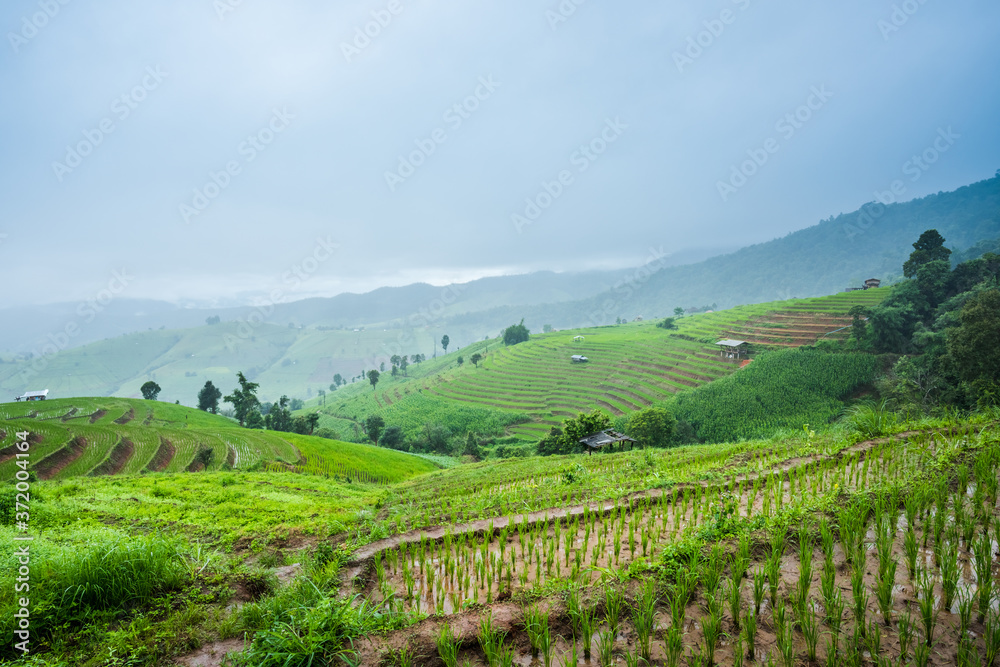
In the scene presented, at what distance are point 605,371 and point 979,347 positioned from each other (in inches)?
2106

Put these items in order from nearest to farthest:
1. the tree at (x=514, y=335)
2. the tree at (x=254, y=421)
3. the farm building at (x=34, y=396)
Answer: the farm building at (x=34, y=396), the tree at (x=254, y=421), the tree at (x=514, y=335)

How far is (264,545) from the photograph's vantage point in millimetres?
6852

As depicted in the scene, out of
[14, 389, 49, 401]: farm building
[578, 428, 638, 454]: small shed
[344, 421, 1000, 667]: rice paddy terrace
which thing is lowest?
[578, 428, 638, 454]: small shed

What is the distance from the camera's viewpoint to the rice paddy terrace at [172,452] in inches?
1072

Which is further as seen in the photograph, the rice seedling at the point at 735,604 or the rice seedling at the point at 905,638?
the rice seedling at the point at 735,604

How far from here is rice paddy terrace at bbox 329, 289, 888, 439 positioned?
64.0 m

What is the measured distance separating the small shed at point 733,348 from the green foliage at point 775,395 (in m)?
8.86

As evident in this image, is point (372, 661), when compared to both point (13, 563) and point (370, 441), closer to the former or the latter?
point (13, 563)

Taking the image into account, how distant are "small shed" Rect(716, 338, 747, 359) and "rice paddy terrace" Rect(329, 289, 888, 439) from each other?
1436 millimetres

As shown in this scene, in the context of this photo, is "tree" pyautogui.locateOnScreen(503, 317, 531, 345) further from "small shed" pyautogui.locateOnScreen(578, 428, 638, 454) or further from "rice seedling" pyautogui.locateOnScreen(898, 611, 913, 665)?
"rice seedling" pyautogui.locateOnScreen(898, 611, 913, 665)

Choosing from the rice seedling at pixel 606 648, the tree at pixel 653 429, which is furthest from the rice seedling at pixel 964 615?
the tree at pixel 653 429

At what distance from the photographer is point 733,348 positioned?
65812 mm

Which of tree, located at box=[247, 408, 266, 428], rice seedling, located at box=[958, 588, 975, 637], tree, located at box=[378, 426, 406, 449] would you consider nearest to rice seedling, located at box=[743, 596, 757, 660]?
rice seedling, located at box=[958, 588, 975, 637]

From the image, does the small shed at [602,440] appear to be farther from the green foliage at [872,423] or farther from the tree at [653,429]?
the green foliage at [872,423]
